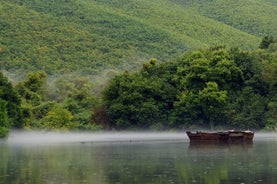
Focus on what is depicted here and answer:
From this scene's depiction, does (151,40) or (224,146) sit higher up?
(151,40)

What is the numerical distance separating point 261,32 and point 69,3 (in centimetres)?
3982

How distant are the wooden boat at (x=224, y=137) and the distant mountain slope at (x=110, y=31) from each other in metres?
58.8

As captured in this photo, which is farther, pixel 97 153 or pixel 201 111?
pixel 201 111

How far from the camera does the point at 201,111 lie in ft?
293

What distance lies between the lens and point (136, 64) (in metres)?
134

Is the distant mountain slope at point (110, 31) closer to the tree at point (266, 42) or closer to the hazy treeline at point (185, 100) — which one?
the tree at point (266, 42)

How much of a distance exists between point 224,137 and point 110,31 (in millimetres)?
81651

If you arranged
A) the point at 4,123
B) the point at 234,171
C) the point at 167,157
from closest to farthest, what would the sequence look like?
the point at 234,171, the point at 167,157, the point at 4,123

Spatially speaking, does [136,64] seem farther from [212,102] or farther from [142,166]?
[142,166]

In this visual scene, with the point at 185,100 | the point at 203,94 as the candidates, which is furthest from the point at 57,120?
the point at 203,94

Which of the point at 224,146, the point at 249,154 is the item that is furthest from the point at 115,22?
the point at 249,154

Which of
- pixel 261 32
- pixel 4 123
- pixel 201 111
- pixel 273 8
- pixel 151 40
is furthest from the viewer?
pixel 273 8

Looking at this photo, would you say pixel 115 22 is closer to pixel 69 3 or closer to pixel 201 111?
pixel 69 3

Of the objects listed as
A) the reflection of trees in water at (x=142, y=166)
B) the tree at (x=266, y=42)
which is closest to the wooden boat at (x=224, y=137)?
the reflection of trees in water at (x=142, y=166)
